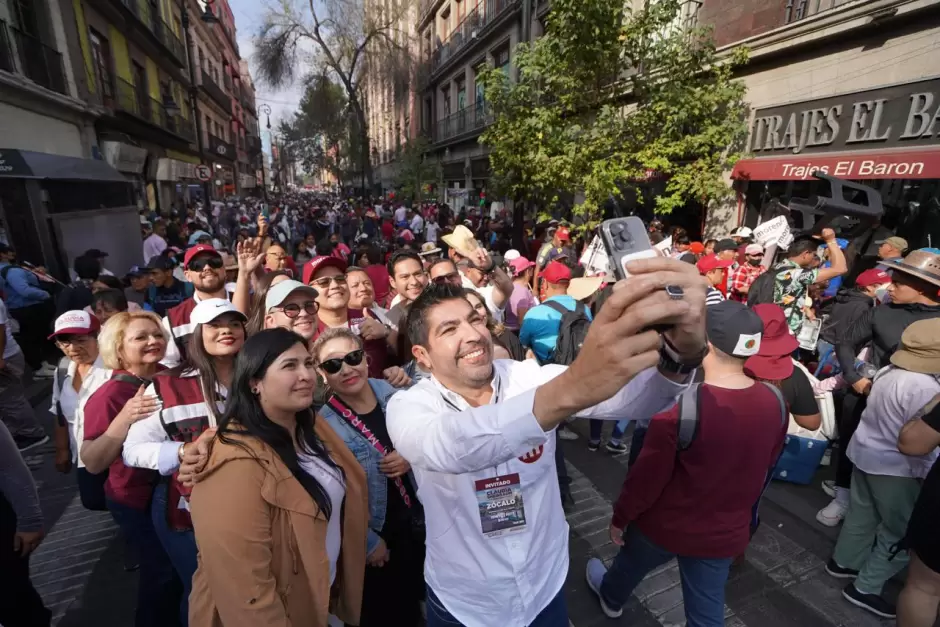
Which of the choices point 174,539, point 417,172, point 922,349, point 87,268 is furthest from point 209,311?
point 417,172

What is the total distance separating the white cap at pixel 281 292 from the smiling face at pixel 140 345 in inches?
24.6

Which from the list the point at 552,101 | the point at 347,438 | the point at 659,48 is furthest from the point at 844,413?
the point at 552,101

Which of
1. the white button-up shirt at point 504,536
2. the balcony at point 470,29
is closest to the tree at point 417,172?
the balcony at point 470,29

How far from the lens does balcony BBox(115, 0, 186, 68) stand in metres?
16.6

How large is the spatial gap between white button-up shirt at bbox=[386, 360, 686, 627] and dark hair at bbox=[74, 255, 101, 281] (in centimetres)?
624

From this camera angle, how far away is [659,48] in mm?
8023

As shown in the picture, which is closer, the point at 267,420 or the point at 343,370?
the point at 267,420

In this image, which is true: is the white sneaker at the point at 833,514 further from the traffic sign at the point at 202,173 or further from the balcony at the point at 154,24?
the balcony at the point at 154,24

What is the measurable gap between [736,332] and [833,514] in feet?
8.74

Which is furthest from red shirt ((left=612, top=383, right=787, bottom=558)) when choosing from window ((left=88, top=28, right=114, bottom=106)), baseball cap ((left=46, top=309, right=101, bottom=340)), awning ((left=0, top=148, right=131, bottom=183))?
window ((left=88, top=28, right=114, bottom=106))

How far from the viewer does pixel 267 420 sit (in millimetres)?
1786

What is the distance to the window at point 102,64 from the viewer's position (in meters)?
13.7

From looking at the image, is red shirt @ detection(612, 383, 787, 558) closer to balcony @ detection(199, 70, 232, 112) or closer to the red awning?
the red awning

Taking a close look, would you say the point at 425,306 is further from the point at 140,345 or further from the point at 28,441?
the point at 28,441
